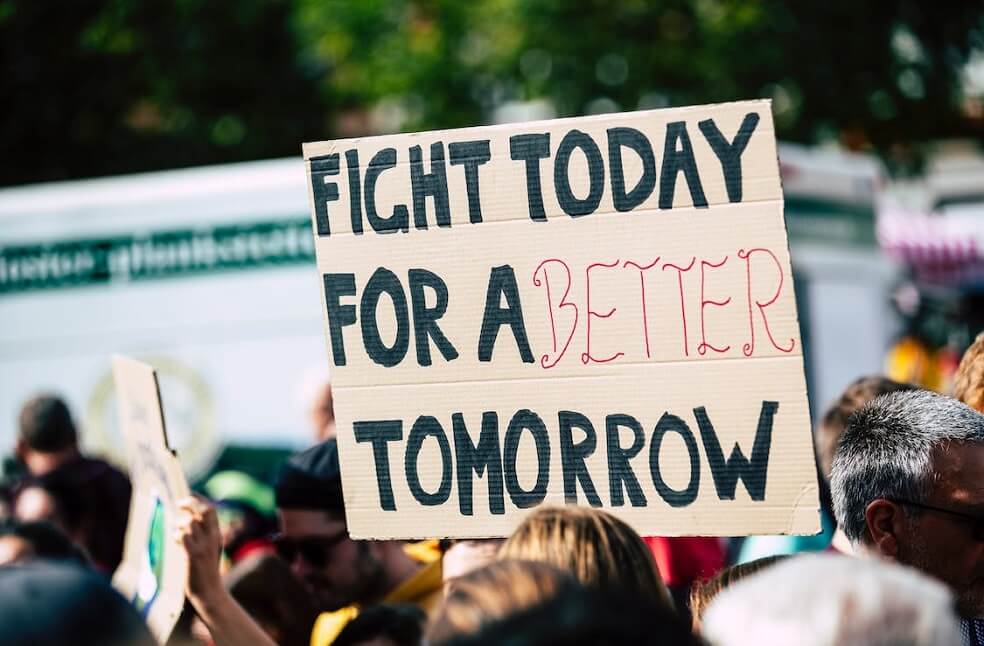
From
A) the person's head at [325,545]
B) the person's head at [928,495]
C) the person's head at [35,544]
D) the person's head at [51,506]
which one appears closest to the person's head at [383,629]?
the person's head at [325,545]

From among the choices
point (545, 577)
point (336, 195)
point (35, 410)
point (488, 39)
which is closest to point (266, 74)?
point (488, 39)

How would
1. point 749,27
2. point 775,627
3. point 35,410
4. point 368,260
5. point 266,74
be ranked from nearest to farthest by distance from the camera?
point 775,627
point 368,260
point 35,410
point 749,27
point 266,74

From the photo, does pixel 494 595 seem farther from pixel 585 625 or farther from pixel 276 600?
pixel 276 600

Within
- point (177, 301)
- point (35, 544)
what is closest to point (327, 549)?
point (35, 544)

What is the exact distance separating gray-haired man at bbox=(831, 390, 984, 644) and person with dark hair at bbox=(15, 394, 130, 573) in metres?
3.18

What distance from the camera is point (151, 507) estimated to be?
11.1 feet

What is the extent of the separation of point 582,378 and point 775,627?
1136 millimetres

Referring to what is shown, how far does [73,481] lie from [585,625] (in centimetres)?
407

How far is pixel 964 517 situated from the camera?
2.57 meters

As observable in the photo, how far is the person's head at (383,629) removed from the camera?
295 cm

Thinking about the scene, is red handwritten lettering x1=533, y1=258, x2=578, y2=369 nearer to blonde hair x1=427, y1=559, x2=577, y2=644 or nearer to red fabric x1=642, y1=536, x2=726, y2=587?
blonde hair x1=427, y1=559, x2=577, y2=644

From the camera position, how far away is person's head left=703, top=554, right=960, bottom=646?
158 centimetres

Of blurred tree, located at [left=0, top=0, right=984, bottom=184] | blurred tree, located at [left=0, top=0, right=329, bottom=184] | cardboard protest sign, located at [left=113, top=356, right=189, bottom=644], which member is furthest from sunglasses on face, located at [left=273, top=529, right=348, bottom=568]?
blurred tree, located at [left=0, top=0, right=329, bottom=184]

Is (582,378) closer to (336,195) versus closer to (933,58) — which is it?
(336,195)
